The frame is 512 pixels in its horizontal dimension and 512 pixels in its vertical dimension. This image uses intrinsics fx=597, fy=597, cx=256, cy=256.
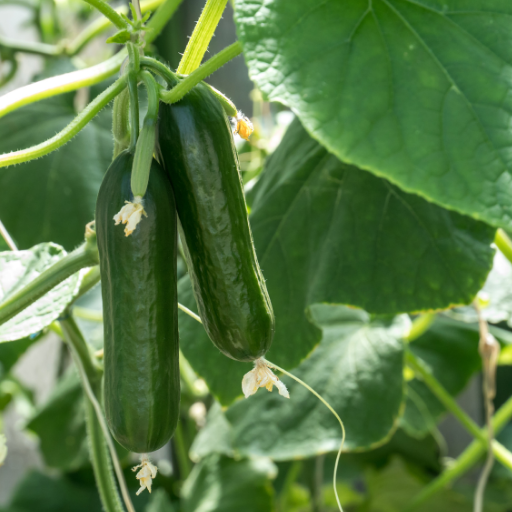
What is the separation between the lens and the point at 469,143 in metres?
0.47

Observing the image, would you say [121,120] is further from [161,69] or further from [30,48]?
[30,48]

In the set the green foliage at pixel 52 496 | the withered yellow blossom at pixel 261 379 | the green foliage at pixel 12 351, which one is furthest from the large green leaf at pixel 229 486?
the withered yellow blossom at pixel 261 379

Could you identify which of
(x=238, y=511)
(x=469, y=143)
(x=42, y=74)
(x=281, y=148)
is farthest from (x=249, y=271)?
(x=42, y=74)

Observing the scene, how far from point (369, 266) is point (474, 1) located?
33cm

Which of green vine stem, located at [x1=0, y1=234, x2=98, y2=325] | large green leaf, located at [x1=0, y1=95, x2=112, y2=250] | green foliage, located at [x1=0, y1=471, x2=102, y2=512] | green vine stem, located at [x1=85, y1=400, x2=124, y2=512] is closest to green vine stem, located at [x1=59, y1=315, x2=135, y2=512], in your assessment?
green vine stem, located at [x1=85, y1=400, x2=124, y2=512]

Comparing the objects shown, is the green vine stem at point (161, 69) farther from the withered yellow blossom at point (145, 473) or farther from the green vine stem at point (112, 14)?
the withered yellow blossom at point (145, 473)

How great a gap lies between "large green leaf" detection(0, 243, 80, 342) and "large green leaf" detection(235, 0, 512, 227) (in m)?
0.31

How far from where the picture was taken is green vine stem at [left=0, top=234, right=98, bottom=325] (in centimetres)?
54

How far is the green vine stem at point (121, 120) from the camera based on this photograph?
50cm

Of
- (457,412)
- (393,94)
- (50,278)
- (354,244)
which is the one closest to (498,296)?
(457,412)

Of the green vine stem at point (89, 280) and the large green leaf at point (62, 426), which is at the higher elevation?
the green vine stem at point (89, 280)

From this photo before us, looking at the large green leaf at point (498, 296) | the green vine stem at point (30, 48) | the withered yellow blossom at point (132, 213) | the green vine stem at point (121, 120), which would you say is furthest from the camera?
the green vine stem at point (30, 48)

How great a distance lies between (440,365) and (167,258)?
100 cm

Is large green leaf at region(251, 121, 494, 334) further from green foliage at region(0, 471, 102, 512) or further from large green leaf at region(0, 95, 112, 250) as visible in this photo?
green foliage at region(0, 471, 102, 512)
